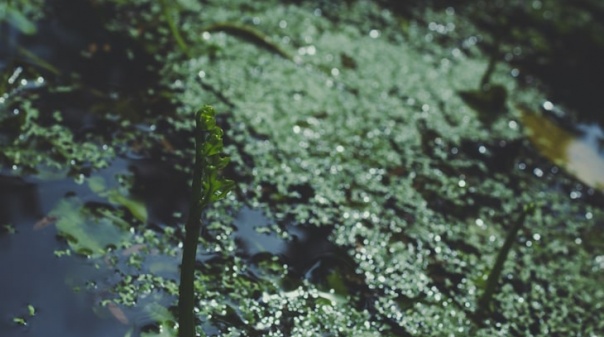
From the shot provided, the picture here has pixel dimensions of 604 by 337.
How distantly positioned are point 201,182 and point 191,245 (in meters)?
0.09

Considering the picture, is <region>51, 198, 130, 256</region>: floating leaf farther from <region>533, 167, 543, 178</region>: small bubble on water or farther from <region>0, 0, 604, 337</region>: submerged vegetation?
<region>533, 167, 543, 178</region>: small bubble on water

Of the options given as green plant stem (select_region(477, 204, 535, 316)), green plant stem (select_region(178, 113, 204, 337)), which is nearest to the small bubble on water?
green plant stem (select_region(477, 204, 535, 316))

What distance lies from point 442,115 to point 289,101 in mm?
473

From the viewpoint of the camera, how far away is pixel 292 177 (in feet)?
4.99

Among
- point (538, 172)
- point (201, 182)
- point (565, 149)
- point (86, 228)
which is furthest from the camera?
point (565, 149)

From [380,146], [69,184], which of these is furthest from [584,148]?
[69,184]

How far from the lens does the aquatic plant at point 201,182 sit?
82 cm

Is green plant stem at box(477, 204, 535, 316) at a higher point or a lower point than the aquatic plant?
higher

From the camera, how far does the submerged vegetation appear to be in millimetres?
1179

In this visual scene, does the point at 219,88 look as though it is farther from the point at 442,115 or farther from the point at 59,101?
the point at 442,115

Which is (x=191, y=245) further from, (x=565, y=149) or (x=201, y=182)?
(x=565, y=149)

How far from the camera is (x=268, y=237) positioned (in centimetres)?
133

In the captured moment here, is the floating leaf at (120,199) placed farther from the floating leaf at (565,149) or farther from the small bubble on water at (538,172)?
the floating leaf at (565,149)

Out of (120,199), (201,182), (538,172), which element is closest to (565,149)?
(538,172)
